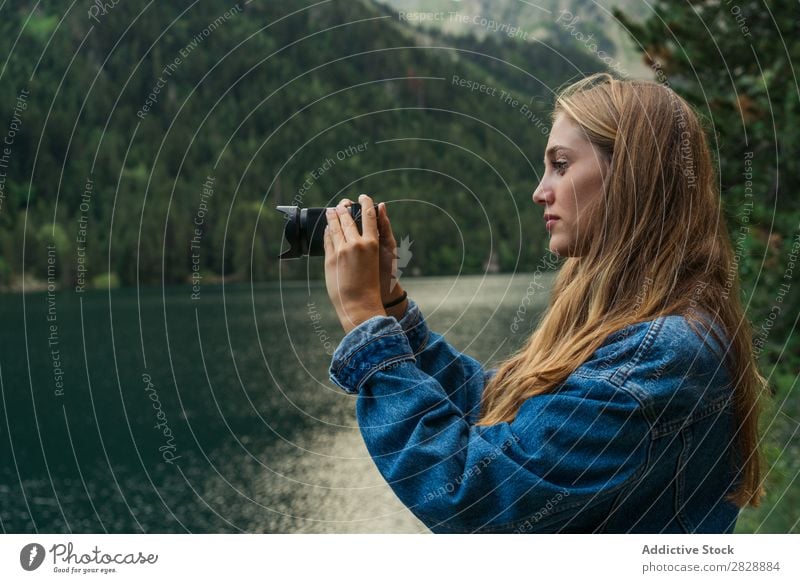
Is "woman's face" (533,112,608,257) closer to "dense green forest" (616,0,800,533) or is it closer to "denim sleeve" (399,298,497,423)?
"denim sleeve" (399,298,497,423)

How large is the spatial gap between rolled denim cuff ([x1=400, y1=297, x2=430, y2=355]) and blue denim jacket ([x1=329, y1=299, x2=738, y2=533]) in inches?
19.7

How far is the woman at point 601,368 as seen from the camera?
1.69 meters

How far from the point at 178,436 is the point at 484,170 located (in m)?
21.2

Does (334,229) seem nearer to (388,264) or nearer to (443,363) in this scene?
(388,264)

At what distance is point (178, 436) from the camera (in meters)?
33.9

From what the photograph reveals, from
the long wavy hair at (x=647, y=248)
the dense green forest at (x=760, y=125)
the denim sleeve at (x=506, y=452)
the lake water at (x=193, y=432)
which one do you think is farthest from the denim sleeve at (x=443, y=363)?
the lake water at (x=193, y=432)

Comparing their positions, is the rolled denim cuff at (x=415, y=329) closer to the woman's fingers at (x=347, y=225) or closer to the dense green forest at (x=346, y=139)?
the dense green forest at (x=346, y=139)

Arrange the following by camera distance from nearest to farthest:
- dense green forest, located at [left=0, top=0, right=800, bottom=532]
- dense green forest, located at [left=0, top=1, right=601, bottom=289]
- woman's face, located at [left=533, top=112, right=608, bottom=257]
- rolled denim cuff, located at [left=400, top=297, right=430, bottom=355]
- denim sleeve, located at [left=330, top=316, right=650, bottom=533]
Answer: denim sleeve, located at [left=330, top=316, right=650, bottom=533]
woman's face, located at [left=533, top=112, right=608, bottom=257]
rolled denim cuff, located at [left=400, top=297, right=430, bottom=355]
dense green forest, located at [left=0, top=0, right=800, bottom=532]
dense green forest, located at [left=0, top=1, right=601, bottom=289]

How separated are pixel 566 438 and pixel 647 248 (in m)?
0.53

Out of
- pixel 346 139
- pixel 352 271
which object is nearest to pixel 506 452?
pixel 352 271

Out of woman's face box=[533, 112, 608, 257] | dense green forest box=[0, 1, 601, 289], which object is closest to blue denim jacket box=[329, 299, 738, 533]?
woman's face box=[533, 112, 608, 257]

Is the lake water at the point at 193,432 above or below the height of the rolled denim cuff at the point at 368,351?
below

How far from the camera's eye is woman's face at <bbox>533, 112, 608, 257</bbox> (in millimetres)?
1985
